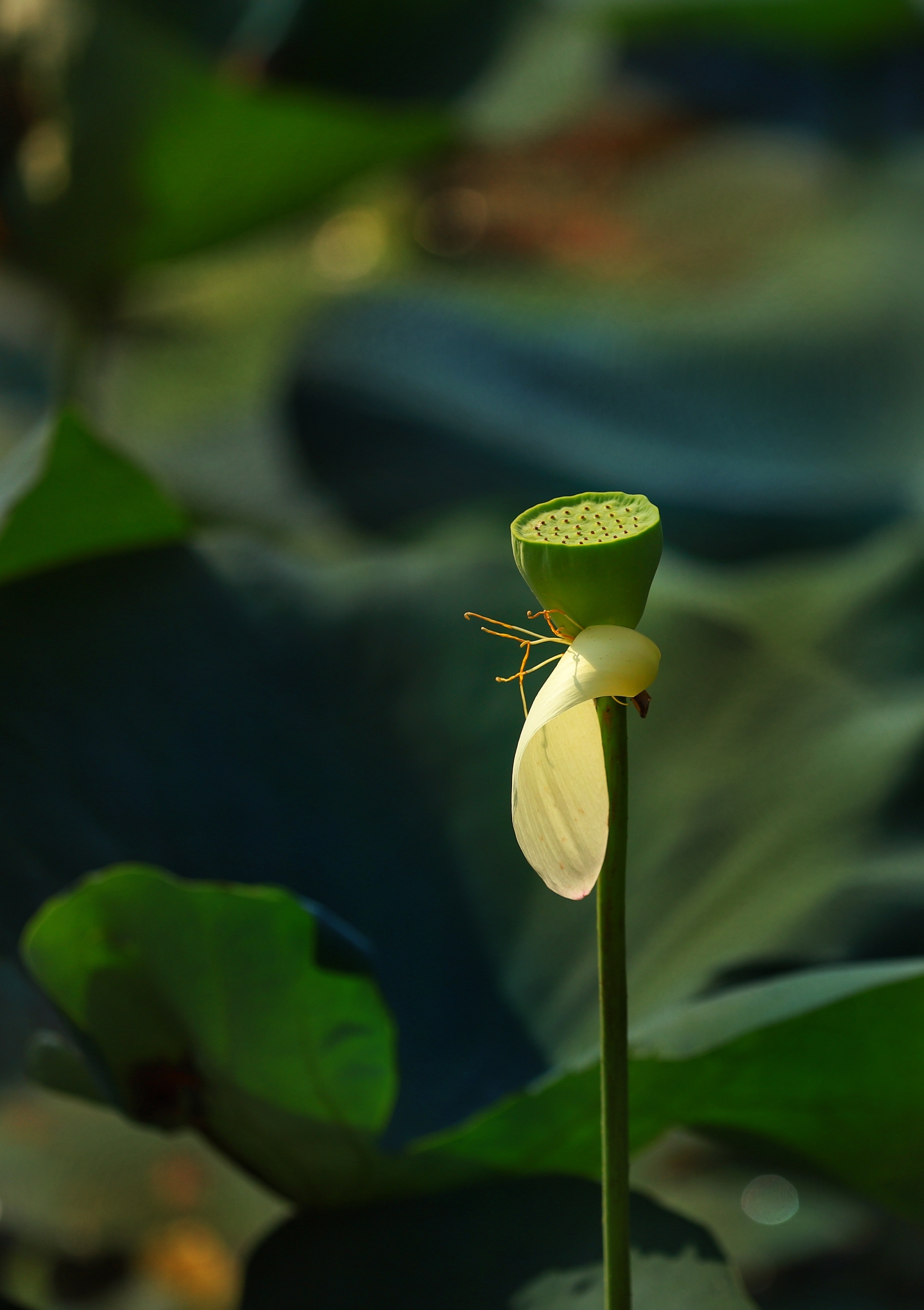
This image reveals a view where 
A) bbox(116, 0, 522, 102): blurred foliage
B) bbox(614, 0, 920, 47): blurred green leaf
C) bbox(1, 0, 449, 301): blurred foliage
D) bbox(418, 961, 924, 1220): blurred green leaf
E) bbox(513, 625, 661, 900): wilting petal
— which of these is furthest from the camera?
bbox(614, 0, 920, 47): blurred green leaf

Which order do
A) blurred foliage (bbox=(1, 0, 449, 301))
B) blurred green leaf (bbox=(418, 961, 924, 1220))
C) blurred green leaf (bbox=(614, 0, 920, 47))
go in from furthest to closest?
blurred green leaf (bbox=(614, 0, 920, 47)) < blurred foliage (bbox=(1, 0, 449, 301)) < blurred green leaf (bbox=(418, 961, 924, 1220))

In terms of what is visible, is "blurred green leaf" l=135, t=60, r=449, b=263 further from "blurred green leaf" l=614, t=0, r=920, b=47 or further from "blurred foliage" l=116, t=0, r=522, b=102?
"blurred green leaf" l=614, t=0, r=920, b=47

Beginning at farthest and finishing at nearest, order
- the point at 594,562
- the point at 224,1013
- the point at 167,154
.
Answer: the point at 167,154
the point at 224,1013
the point at 594,562

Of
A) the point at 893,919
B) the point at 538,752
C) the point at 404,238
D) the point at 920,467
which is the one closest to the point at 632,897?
the point at 893,919

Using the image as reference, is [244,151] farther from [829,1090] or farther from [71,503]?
[829,1090]

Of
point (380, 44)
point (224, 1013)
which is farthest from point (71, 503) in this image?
point (380, 44)

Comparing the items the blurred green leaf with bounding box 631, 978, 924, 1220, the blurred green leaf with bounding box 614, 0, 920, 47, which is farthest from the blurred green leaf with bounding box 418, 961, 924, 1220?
the blurred green leaf with bounding box 614, 0, 920, 47

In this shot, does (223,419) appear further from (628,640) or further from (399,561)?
(628,640)

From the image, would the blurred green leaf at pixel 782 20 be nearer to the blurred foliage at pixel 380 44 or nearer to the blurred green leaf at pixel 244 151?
the blurred foliage at pixel 380 44
